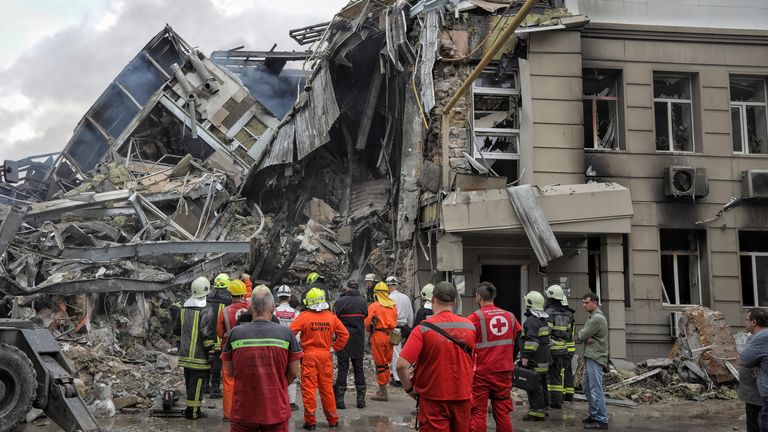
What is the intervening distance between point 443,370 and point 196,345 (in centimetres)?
398

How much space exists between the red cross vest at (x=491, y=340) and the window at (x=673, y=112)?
9.37m

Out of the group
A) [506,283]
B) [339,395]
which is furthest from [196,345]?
[506,283]

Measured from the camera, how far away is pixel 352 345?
9188 millimetres

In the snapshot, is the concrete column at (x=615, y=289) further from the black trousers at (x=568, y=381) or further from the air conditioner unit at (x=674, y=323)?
the black trousers at (x=568, y=381)

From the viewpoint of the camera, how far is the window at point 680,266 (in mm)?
14039

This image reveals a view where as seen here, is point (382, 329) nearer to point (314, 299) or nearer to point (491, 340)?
point (314, 299)

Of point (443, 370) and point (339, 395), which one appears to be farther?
point (339, 395)

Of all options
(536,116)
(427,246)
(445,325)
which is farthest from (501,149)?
(445,325)

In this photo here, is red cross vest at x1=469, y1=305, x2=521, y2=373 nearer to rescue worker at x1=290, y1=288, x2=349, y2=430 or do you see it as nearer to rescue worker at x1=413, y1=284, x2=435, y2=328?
rescue worker at x1=290, y1=288, x2=349, y2=430

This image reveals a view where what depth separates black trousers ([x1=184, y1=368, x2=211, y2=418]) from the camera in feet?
26.4

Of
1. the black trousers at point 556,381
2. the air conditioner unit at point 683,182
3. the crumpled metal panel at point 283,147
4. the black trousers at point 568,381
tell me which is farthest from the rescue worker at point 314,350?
the crumpled metal panel at point 283,147

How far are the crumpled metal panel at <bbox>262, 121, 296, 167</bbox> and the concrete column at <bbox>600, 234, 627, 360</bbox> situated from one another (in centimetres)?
766

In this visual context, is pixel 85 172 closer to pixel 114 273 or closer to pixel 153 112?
pixel 153 112

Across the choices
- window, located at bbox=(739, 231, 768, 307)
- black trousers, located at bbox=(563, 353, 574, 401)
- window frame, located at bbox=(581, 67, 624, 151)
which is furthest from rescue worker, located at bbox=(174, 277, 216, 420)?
window, located at bbox=(739, 231, 768, 307)
